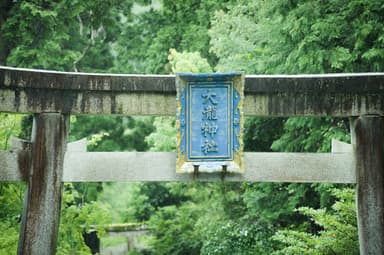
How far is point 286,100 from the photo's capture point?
6820 millimetres

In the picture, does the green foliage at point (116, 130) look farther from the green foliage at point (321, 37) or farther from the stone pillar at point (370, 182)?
the stone pillar at point (370, 182)

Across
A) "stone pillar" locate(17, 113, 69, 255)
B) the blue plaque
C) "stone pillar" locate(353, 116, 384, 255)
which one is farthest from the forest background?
the blue plaque

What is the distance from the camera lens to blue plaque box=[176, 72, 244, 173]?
254 inches

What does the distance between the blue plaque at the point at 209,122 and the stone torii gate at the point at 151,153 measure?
0.92 feet

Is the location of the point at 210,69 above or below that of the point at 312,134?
above

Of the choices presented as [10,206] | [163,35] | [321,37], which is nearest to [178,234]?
[163,35]

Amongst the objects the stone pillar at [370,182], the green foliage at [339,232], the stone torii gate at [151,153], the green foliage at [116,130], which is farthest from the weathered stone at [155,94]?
the green foliage at [116,130]

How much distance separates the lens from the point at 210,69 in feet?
42.8

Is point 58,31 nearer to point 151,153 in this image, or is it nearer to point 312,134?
point 312,134

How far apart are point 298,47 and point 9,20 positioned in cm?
858

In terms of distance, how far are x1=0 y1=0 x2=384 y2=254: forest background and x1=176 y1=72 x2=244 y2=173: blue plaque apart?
2434 millimetres

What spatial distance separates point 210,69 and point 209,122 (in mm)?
6693

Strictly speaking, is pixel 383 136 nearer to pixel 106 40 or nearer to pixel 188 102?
pixel 188 102

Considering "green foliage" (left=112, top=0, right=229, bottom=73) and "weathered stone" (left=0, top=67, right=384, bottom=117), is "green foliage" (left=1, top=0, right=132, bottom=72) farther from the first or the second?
"weathered stone" (left=0, top=67, right=384, bottom=117)
